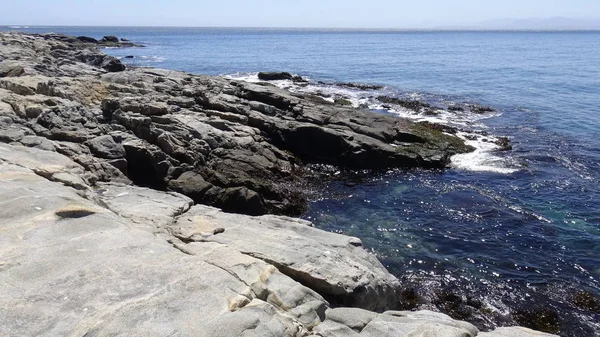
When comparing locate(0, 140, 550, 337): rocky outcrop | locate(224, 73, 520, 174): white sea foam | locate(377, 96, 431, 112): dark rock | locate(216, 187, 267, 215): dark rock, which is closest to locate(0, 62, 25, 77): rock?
locate(216, 187, 267, 215): dark rock

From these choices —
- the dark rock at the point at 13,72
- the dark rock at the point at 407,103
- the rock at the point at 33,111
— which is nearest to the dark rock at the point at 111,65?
the dark rock at the point at 13,72

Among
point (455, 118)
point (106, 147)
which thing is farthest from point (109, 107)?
point (455, 118)

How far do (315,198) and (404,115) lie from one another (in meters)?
20.3

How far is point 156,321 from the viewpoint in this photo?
24.8ft

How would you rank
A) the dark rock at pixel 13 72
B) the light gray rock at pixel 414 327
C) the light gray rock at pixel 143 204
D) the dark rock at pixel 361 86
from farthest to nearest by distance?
the dark rock at pixel 361 86, the dark rock at pixel 13 72, the light gray rock at pixel 143 204, the light gray rock at pixel 414 327

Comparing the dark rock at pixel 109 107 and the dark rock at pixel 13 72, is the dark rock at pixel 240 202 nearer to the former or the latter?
the dark rock at pixel 109 107

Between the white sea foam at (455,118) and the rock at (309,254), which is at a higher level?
the rock at (309,254)

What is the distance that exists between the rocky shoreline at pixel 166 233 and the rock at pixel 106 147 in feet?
0.30

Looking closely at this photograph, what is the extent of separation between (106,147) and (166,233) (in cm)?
984

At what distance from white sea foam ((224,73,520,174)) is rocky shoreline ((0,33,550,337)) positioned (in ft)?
10.2

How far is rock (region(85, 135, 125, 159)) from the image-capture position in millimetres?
19359

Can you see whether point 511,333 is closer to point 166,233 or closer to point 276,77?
point 166,233

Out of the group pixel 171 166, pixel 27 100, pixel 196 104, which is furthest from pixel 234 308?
pixel 196 104

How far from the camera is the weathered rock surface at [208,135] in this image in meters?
20.2
